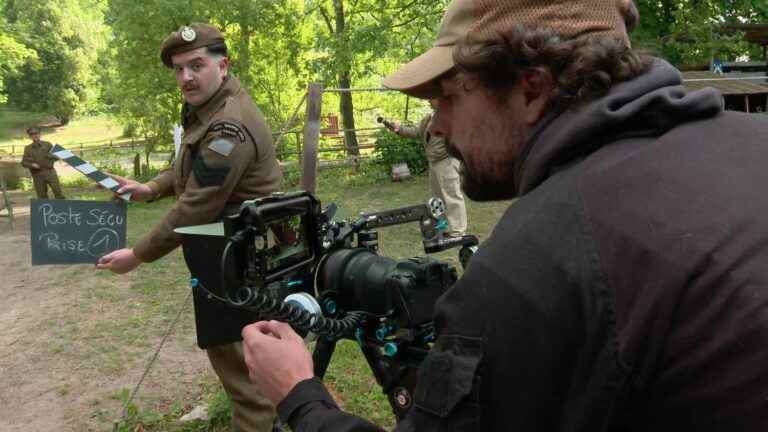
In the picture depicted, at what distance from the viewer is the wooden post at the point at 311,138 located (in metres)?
4.36

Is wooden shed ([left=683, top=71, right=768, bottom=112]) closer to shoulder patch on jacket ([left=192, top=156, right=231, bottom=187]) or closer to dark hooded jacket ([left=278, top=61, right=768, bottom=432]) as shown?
shoulder patch on jacket ([left=192, top=156, right=231, bottom=187])

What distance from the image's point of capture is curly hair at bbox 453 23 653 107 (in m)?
1.08

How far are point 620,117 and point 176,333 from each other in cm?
493

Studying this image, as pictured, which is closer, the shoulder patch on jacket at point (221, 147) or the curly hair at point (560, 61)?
the curly hair at point (560, 61)

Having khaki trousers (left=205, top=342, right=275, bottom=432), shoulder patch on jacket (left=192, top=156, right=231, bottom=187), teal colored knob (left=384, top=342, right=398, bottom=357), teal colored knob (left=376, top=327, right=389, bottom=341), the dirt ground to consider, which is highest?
shoulder patch on jacket (left=192, top=156, right=231, bottom=187)

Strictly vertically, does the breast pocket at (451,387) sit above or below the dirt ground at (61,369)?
above

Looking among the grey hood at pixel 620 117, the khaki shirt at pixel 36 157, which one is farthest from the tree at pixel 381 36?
the grey hood at pixel 620 117

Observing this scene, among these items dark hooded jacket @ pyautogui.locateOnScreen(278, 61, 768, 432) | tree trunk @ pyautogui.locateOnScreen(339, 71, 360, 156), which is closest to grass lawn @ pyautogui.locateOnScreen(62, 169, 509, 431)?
dark hooded jacket @ pyautogui.locateOnScreen(278, 61, 768, 432)

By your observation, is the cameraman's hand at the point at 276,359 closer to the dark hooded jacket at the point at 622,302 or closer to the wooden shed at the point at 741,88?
the dark hooded jacket at the point at 622,302

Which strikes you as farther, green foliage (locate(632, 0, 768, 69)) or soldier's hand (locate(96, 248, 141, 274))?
green foliage (locate(632, 0, 768, 69))

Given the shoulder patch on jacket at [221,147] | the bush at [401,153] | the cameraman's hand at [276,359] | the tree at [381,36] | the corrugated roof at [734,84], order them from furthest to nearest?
the bush at [401,153], the tree at [381,36], the corrugated roof at [734,84], the shoulder patch on jacket at [221,147], the cameraman's hand at [276,359]

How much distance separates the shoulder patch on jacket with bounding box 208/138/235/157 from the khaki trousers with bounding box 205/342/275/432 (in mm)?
873

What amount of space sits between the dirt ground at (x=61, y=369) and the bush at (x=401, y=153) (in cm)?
887

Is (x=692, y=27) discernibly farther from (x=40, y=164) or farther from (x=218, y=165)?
(x=40, y=164)
